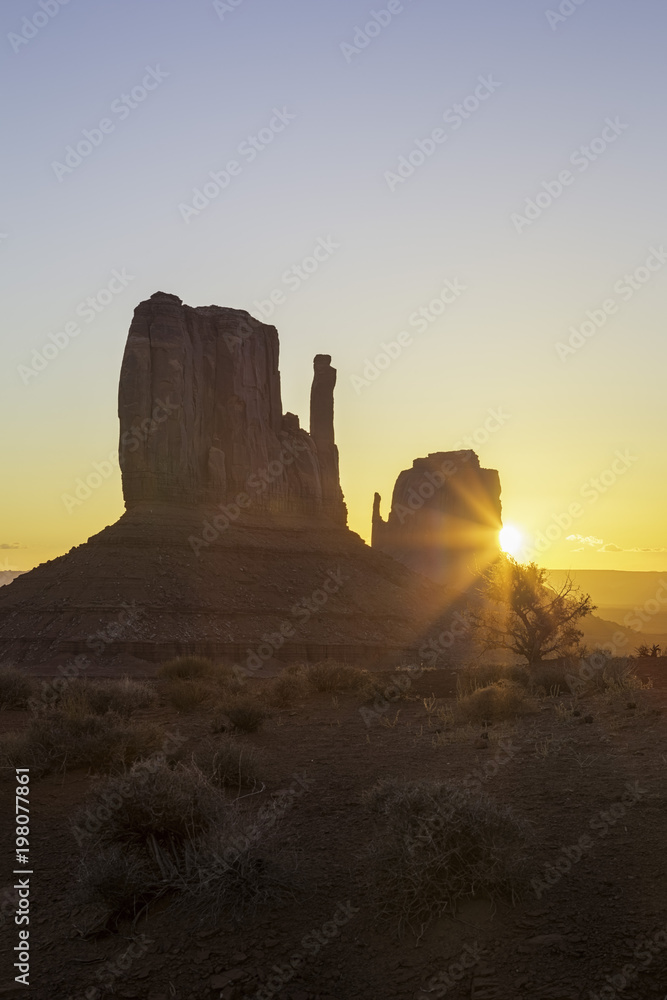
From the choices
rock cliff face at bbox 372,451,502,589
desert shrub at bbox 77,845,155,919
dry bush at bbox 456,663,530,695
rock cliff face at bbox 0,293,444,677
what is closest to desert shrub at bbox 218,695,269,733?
dry bush at bbox 456,663,530,695

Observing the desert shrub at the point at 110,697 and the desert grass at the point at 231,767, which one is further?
the desert shrub at the point at 110,697

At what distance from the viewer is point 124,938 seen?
6855 mm

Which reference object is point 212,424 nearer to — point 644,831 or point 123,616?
point 123,616

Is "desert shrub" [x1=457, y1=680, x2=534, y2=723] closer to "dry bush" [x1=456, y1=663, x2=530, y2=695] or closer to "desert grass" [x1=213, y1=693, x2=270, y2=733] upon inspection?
"dry bush" [x1=456, y1=663, x2=530, y2=695]

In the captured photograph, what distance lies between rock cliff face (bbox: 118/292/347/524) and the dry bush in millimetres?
55408

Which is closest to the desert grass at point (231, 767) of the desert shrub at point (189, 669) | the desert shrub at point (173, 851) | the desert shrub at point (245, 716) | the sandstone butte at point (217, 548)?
the desert shrub at point (173, 851)

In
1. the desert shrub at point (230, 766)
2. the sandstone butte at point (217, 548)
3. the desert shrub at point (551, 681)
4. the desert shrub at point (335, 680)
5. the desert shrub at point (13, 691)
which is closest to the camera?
the desert shrub at point (230, 766)

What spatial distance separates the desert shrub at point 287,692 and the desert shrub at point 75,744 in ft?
20.5

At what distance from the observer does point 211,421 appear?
82125 mm

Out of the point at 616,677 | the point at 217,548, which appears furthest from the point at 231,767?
the point at 217,548

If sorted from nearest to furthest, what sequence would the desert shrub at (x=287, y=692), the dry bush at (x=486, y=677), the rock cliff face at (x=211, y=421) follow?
1. the dry bush at (x=486, y=677)
2. the desert shrub at (x=287, y=692)
3. the rock cliff face at (x=211, y=421)

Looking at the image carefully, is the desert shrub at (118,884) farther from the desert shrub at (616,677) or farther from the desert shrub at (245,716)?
the desert shrub at (616,677)

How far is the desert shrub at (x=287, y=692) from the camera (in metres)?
19.3

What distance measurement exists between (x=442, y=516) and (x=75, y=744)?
124m
